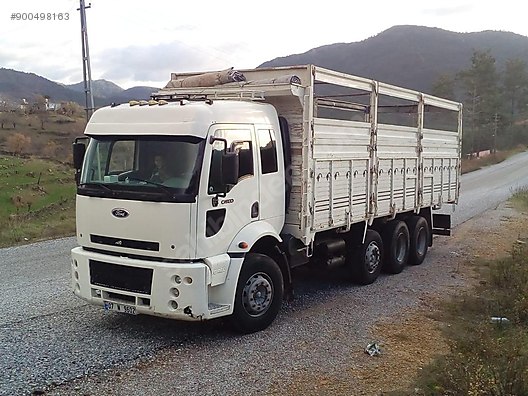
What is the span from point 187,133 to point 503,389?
12.2 ft

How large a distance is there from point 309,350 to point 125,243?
2.25 m

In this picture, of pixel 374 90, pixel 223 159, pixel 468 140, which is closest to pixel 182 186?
pixel 223 159

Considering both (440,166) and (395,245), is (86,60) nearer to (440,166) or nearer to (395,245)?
(440,166)

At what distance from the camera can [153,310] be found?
19.7 feet

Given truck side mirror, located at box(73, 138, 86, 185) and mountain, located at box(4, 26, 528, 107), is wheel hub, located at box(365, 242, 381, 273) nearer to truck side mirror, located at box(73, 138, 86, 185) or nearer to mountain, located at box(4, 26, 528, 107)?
truck side mirror, located at box(73, 138, 86, 185)

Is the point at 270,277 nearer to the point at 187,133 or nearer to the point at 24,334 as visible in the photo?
the point at 187,133

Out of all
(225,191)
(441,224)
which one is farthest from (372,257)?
(225,191)

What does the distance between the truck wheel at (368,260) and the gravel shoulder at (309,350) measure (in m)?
0.17

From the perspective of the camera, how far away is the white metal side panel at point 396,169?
9.14 meters

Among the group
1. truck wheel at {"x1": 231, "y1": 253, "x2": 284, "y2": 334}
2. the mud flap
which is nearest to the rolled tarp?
truck wheel at {"x1": 231, "y1": 253, "x2": 284, "y2": 334}

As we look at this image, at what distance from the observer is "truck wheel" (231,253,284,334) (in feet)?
21.1

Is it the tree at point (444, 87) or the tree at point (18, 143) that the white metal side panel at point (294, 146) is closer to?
the tree at point (18, 143)

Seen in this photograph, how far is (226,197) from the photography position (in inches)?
245

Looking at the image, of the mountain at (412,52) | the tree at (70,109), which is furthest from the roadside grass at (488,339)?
the mountain at (412,52)
